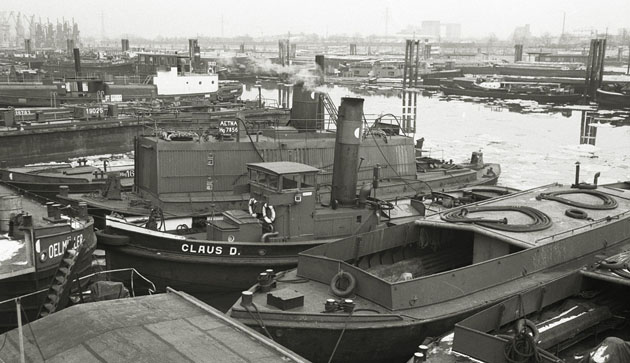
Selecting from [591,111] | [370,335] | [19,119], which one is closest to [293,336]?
[370,335]

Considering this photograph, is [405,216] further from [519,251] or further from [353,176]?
[519,251]

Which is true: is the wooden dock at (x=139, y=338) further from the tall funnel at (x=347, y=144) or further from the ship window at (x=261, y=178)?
the tall funnel at (x=347, y=144)

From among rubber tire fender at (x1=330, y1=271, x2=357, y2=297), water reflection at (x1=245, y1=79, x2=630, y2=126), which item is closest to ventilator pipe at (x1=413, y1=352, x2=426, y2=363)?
rubber tire fender at (x1=330, y1=271, x2=357, y2=297)

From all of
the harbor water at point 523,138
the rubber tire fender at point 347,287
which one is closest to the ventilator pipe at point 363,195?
the harbor water at point 523,138

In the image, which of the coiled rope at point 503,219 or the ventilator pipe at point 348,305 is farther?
the coiled rope at point 503,219

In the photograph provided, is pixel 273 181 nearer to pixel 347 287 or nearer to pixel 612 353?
pixel 347 287

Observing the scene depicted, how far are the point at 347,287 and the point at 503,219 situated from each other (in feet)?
14.0

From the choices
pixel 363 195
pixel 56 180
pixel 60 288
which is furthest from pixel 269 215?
pixel 56 180

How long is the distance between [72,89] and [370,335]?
47.0 metres

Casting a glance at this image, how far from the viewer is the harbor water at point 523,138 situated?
3366 cm

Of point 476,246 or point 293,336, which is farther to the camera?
point 476,246

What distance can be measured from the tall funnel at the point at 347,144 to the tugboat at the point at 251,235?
0.09 feet

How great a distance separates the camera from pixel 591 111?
212 feet

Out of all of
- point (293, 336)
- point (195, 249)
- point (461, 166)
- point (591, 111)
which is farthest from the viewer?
point (591, 111)
